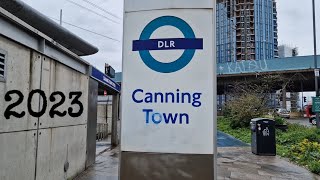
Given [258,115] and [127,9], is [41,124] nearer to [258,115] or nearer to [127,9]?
[127,9]

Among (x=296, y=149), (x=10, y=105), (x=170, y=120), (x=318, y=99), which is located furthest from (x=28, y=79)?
(x=318, y=99)

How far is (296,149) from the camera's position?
11.7 meters

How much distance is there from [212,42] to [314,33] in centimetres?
1772

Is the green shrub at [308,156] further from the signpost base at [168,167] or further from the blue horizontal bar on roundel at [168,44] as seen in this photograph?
the blue horizontal bar on roundel at [168,44]

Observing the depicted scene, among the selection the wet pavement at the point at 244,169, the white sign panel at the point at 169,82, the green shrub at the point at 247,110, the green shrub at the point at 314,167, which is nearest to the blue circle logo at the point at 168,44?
the white sign panel at the point at 169,82

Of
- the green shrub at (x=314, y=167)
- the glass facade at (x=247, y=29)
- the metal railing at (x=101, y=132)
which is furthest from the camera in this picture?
the glass facade at (x=247, y=29)

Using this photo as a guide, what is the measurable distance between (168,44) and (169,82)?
1.17 feet

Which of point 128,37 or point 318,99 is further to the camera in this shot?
point 318,99

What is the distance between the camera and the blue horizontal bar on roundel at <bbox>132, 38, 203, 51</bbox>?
3.07m

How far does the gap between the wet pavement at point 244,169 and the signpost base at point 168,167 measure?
15.3 ft

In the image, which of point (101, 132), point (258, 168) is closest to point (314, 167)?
point (258, 168)

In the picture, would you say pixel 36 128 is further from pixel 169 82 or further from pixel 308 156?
pixel 308 156

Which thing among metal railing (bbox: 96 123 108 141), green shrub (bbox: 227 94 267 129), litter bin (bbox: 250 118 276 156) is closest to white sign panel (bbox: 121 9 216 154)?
litter bin (bbox: 250 118 276 156)

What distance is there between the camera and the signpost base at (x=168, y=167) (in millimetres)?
2992
